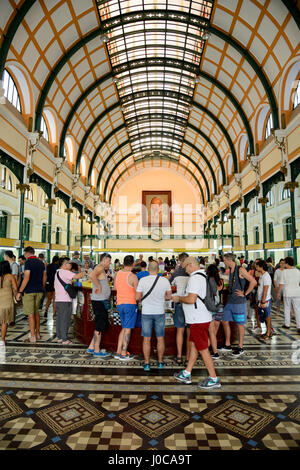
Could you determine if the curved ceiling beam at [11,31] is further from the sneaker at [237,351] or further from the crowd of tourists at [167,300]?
the sneaker at [237,351]

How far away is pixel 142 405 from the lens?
3.18 meters

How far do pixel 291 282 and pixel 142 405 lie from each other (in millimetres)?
4274

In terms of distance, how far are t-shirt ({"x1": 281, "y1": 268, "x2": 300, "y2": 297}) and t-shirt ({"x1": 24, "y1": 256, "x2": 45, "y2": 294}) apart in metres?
5.11

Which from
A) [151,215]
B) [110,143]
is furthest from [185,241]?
[110,143]

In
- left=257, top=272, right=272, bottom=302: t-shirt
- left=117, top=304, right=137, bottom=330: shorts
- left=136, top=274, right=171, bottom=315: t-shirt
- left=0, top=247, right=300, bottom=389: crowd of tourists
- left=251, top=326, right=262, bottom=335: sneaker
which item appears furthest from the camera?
left=251, top=326, right=262, bottom=335: sneaker

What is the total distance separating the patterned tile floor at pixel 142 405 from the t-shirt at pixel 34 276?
46.7 inches

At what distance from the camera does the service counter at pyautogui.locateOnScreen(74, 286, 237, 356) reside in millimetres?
4926

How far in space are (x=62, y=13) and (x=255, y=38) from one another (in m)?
8.36

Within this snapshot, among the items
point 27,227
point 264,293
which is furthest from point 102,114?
point 264,293

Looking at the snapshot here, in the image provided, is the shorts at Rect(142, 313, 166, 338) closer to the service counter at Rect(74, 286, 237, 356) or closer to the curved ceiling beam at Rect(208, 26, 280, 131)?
the service counter at Rect(74, 286, 237, 356)

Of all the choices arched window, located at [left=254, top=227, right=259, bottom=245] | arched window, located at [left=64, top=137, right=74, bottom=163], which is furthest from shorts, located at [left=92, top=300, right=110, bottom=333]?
arched window, located at [left=254, top=227, right=259, bottom=245]

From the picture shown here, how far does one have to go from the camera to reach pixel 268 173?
14.0 meters

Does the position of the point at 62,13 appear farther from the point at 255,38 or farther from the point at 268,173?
the point at 268,173
